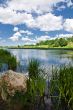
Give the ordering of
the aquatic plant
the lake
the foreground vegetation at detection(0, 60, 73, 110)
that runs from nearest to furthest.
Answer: the aquatic plant, the foreground vegetation at detection(0, 60, 73, 110), the lake

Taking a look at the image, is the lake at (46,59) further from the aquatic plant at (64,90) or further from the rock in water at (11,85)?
the rock in water at (11,85)

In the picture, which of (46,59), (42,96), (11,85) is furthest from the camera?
(46,59)

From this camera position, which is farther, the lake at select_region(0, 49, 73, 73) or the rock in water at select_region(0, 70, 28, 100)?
the lake at select_region(0, 49, 73, 73)

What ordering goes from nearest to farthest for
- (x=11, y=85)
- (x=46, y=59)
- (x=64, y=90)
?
(x=64, y=90) < (x=11, y=85) < (x=46, y=59)

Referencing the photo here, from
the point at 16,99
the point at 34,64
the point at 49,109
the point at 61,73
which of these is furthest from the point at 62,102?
the point at 34,64

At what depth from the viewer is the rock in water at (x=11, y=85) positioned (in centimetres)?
1409

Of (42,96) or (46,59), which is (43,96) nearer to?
(42,96)

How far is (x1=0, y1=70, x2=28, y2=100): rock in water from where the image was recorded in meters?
14.1

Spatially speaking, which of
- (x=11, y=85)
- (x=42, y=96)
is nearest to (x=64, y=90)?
(x=42, y=96)

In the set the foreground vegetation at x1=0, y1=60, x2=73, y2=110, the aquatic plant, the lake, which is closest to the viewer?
the aquatic plant

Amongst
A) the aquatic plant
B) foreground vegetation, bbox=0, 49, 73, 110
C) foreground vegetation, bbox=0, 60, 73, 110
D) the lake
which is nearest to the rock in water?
foreground vegetation, bbox=0, 49, 73, 110

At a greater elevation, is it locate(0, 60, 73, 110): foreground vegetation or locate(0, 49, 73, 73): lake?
locate(0, 49, 73, 73): lake

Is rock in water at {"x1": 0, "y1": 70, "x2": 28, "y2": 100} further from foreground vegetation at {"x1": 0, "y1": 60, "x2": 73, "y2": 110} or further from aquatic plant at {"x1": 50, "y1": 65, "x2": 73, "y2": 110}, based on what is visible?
A: aquatic plant at {"x1": 50, "y1": 65, "x2": 73, "y2": 110}

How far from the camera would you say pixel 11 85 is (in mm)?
14078
